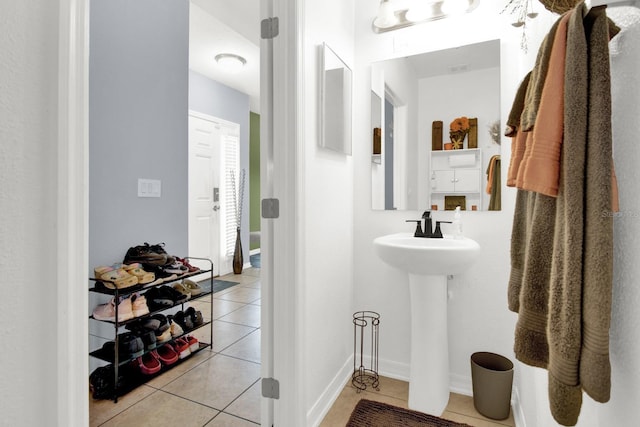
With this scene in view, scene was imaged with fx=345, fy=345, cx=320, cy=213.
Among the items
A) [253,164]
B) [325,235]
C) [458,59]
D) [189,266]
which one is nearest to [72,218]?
[325,235]

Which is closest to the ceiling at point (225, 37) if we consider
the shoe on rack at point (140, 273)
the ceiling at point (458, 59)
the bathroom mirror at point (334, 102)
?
the bathroom mirror at point (334, 102)

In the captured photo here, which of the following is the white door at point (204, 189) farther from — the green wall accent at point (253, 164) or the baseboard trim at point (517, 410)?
the baseboard trim at point (517, 410)

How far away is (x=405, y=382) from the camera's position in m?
2.10

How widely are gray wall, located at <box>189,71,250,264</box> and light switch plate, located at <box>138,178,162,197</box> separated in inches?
76.1

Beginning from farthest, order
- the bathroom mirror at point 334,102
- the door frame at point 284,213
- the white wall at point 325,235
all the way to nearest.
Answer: the bathroom mirror at point 334,102, the white wall at point 325,235, the door frame at point 284,213

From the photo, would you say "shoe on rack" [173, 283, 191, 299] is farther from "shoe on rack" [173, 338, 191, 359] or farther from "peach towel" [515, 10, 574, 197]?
"peach towel" [515, 10, 574, 197]

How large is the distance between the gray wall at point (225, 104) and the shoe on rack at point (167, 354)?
2.79 meters

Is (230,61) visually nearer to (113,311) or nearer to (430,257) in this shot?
(113,311)

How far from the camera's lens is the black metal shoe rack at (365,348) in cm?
211

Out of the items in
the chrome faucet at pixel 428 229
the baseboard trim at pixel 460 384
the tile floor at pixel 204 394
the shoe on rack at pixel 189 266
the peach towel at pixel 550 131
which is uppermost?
the peach towel at pixel 550 131

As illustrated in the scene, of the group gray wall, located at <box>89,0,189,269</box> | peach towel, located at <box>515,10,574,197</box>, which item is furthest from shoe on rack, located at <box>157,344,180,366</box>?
peach towel, located at <box>515,10,574,197</box>

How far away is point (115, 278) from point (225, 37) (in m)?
2.45

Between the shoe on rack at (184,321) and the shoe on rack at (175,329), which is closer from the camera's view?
the shoe on rack at (175,329)

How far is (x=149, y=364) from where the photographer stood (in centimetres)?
218
